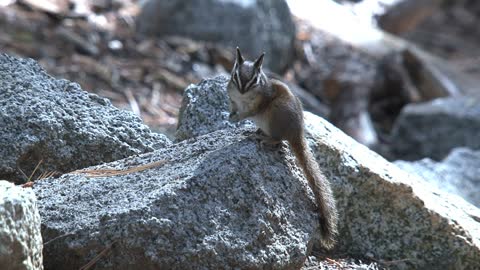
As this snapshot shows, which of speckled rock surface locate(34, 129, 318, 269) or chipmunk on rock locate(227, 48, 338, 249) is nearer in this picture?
speckled rock surface locate(34, 129, 318, 269)

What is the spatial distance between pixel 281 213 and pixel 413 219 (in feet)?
2.69

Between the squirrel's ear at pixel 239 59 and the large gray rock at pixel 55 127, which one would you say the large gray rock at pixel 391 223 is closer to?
the squirrel's ear at pixel 239 59

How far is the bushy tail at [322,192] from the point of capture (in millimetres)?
3432

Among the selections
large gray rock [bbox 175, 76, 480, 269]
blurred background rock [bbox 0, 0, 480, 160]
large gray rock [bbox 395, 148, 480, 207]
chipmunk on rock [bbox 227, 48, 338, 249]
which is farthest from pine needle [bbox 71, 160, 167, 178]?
blurred background rock [bbox 0, 0, 480, 160]

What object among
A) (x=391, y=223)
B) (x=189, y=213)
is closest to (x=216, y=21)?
(x=391, y=223)

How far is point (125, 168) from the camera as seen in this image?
11.1ft

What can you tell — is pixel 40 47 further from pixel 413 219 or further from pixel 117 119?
pixel 413 219

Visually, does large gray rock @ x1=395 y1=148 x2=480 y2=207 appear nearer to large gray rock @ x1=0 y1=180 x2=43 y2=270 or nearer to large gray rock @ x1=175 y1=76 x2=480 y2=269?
large gray rock @ x1=175 y1=76 x2=480 y2=269

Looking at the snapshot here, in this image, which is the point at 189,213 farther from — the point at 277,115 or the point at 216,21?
the point at 216,21

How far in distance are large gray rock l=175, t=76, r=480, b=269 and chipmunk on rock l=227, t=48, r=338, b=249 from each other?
0.64ft

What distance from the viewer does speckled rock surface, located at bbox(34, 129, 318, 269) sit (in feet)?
9.37

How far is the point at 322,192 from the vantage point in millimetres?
3463

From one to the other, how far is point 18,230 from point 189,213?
616 mm

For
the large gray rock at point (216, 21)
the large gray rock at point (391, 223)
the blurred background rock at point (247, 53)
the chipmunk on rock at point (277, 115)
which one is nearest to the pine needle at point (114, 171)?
the chipmunk on rock at point (277, 115)
